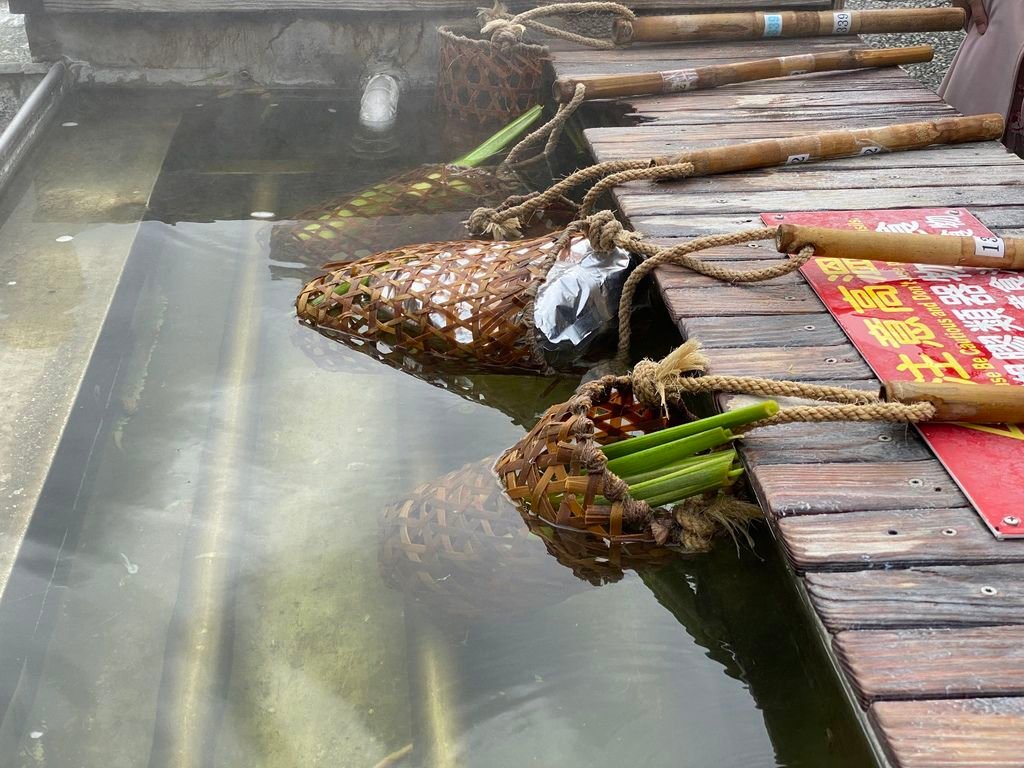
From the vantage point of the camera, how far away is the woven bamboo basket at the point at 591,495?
7.77ft

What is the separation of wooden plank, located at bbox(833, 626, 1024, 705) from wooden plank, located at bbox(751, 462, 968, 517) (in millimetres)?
349

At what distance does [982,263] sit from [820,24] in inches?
108

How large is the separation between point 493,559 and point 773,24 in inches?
147

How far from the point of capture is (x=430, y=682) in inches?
93.7

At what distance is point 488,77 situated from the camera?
16.4 ft

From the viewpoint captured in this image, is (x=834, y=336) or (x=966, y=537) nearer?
(x=966, y=537)

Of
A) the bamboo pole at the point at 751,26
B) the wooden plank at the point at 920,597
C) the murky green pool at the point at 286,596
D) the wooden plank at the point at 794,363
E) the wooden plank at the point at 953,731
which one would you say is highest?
the bamboo pole at the point at 751,26

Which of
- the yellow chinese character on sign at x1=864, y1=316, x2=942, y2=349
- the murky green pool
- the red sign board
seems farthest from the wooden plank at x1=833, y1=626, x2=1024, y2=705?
the yellow chinese character on sign at x1=864, y1=316, x2=942, y2=349

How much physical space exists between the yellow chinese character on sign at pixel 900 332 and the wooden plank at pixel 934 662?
0.99 metres

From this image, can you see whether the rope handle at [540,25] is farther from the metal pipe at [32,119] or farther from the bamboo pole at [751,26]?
the metal pipe at [32,119]

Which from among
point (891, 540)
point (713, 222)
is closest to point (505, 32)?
point (713, 222)

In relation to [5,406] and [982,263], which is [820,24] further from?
[5,406]

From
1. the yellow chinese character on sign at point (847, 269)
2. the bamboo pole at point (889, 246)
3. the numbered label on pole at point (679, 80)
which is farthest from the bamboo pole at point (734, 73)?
the bamboo pole at point (889, 246)

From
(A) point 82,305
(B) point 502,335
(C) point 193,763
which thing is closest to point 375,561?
(C) point 193,763
